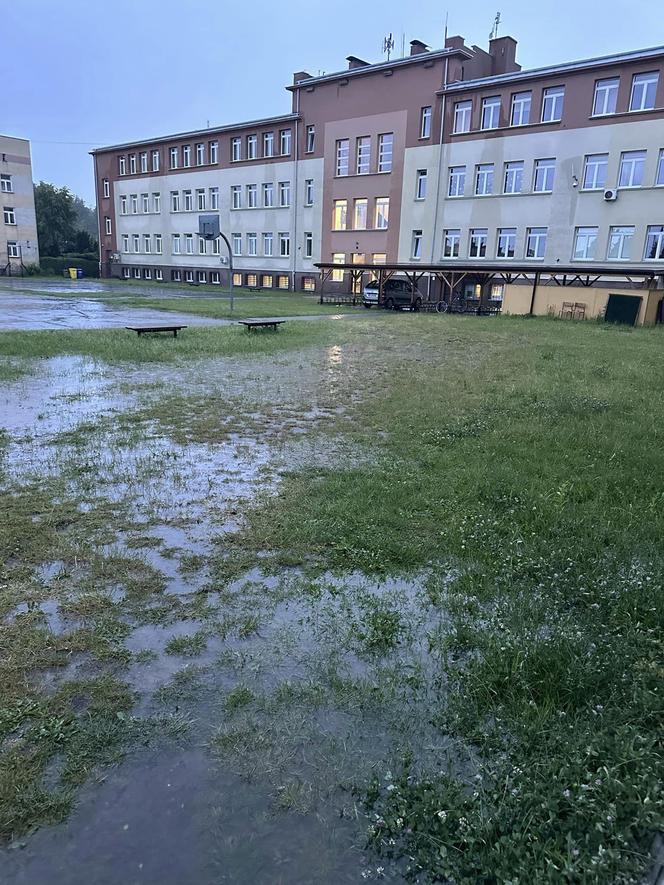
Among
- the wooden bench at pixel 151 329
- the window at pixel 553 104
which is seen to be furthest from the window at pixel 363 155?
the wooden bench at pixel 151 329

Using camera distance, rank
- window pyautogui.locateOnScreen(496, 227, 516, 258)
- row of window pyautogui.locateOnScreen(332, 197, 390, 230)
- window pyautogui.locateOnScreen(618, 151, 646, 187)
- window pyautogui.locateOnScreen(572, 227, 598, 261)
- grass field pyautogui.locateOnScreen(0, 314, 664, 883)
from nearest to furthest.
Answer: grass field pyautogui.locateOnScreen(0, 314, 664, 883)
window pyautogui.locateOnScreen(618, 151, 646, 187)
window pyautogui.locateOnScreen(572, 227, 598, 261)
window pyautogui.locateOnScreen(496, 227, 516, 258)
row of window pyautogui.locateOnScreen(332, 197, 390, 230)

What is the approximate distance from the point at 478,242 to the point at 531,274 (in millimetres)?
5202

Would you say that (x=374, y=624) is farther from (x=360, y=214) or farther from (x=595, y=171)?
(x=360, y=214)

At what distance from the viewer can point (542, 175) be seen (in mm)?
37000

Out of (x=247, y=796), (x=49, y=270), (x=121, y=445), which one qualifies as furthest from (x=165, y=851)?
(x=49, y=270)

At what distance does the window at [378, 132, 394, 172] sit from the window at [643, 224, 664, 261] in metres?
18.2

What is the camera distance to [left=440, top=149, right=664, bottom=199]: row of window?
3362cm

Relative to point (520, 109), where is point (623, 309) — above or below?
below

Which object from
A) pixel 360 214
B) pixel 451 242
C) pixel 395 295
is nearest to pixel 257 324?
pixel 395 295

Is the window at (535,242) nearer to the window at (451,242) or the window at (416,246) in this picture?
the window at (451,242)

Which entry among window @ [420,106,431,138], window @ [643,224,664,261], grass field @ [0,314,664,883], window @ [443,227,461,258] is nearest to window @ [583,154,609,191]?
window @ [643,224,664,261]

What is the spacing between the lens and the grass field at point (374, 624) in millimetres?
2479

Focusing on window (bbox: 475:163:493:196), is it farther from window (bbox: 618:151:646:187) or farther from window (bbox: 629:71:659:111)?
window (bbox: 629:71:659:111)

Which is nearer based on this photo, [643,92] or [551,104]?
[643,92]
